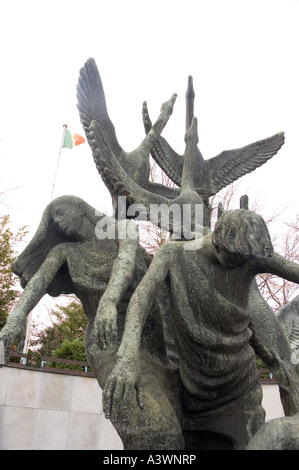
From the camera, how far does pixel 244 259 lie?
7.52 ft

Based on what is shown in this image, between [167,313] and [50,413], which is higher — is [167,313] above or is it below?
above

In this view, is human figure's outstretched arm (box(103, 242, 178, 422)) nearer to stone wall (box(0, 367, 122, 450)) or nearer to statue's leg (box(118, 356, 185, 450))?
statue's leg (box(118, 356, 185, 450))

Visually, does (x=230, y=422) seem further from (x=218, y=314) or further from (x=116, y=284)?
(x=116, y=284)

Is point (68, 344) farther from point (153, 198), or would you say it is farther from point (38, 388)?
point (153, 198)

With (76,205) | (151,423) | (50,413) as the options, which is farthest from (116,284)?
(50,413)

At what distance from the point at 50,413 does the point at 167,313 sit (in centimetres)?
394

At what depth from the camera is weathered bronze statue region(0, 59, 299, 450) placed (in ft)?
7.03

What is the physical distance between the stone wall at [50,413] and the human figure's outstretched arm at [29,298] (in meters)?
3.79

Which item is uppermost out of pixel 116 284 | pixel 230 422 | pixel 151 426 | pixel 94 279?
pixel 116 284

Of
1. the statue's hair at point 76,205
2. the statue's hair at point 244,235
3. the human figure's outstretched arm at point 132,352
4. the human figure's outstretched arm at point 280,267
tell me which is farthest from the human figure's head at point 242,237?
the statue's hair at point 76,205

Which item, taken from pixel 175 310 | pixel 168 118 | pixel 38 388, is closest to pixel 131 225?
pixel 175 310

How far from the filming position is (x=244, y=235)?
2238 millimetres

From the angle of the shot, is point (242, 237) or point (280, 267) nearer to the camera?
point (242, 237)

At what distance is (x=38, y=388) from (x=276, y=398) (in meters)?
3.97
